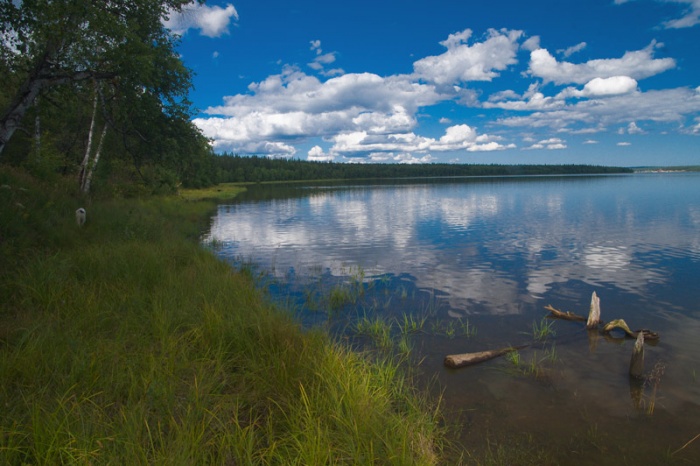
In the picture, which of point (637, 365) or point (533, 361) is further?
point (533, 361)

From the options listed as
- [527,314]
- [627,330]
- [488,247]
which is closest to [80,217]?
[527,314]

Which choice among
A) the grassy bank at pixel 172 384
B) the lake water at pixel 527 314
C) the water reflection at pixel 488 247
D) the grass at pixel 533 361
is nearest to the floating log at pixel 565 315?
the lake water at pixel 527 314

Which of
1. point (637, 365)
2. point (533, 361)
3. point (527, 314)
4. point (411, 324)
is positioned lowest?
point (527, 314)

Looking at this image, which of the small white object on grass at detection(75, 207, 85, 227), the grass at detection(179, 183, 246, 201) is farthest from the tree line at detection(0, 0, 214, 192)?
the grass at detection(179, 183, 246, 201)

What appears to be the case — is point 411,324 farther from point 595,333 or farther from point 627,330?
point 627,330

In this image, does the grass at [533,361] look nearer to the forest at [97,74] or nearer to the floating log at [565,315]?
the floating log at [565,315]

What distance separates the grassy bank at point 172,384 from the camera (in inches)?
161

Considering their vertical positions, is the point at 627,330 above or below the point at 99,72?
below

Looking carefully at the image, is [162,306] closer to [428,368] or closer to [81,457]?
[81,457]

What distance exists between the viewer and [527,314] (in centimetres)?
1311

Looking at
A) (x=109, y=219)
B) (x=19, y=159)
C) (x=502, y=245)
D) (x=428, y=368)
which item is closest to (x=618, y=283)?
(x=502, y=245)

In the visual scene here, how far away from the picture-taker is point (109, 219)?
18125mm

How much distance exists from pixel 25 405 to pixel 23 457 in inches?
30.6

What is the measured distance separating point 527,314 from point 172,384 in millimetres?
11747
